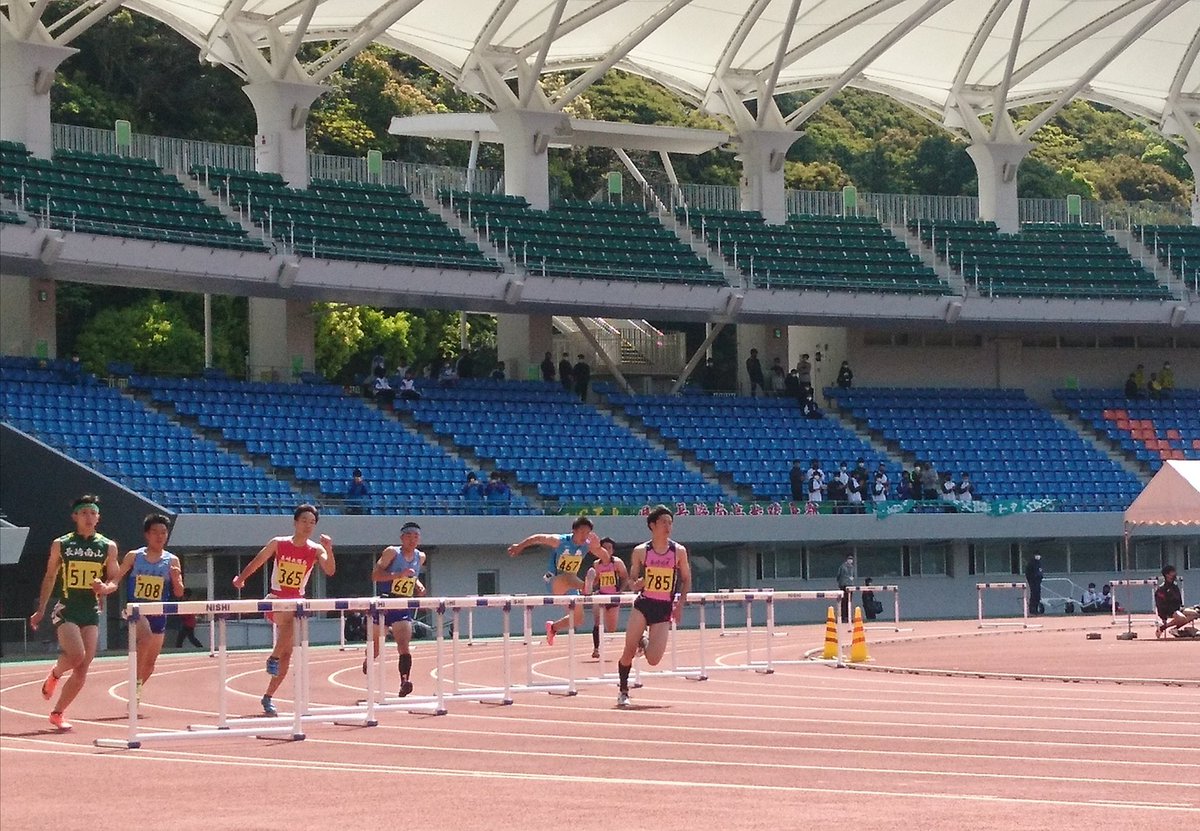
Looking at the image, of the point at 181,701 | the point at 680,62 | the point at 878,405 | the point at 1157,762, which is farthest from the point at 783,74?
the point at 1157,762

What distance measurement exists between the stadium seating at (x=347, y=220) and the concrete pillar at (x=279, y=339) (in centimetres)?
221

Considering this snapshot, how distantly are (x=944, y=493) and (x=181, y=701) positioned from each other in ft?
95.0

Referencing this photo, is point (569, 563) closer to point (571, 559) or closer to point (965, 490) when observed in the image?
point (571, 559)

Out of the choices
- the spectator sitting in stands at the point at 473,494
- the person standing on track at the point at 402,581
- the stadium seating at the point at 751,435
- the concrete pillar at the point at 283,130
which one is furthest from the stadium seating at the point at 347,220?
the person standing on track at the point at 402,581

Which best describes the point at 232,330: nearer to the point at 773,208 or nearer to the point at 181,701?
the point at 773,208

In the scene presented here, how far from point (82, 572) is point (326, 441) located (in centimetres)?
2565

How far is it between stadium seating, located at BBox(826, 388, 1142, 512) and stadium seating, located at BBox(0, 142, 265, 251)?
17624 millimetres

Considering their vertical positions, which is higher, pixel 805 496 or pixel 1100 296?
pixel 1100 296

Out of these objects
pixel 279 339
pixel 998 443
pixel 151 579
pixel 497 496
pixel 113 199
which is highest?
pixel 113 199

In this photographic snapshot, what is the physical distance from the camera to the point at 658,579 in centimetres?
1833

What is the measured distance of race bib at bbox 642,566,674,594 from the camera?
1830cm

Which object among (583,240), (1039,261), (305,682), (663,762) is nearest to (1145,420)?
(1039,261)

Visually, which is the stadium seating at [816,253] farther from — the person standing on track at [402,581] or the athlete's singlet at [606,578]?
the person standing on track at [402,581]

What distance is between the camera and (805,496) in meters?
44.9
